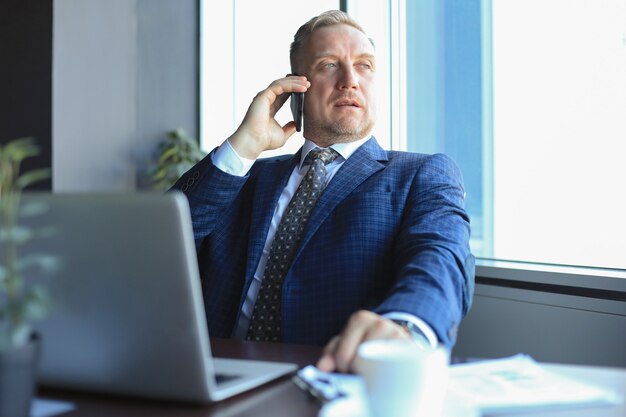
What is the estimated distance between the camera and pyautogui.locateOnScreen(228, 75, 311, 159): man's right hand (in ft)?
6.87

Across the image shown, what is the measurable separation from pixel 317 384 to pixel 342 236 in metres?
0.89

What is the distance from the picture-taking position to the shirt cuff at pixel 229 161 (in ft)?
6.68

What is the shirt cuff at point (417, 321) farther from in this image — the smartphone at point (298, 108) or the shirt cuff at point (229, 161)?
the smartphone at point (298, 108)

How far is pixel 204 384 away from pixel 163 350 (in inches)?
3.0

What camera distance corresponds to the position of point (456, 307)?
1310 millimetres

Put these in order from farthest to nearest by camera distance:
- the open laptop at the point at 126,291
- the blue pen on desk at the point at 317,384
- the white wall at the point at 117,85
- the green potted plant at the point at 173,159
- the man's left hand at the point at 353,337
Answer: the green potted plant at the point at 173,159 < the white wall at the point at 117,85 < the man's left hand at the point at 353,337 < the blue pen on desk at the point at 317,384 < the open laptop at the point at 126,291

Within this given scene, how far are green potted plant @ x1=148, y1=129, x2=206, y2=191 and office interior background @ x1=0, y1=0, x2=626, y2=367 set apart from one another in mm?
461

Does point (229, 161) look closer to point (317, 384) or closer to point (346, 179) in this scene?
point (346, 179)

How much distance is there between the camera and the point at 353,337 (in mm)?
1021

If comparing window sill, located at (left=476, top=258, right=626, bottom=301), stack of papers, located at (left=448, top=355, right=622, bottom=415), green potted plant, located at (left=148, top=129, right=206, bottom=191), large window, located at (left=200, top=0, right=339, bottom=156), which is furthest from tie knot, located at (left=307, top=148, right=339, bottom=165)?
green potted plant, located at (left=148, top=129, right=206, bottom=191)

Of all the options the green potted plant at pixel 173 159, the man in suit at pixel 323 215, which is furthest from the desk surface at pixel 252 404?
the green potted plant at pixel 173 159

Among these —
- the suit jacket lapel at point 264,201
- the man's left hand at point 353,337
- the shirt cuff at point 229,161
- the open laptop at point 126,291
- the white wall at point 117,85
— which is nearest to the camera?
the open laptop at point 126,291

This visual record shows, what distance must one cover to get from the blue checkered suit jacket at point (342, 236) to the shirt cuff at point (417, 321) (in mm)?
207

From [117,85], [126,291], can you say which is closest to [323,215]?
[126,291]
